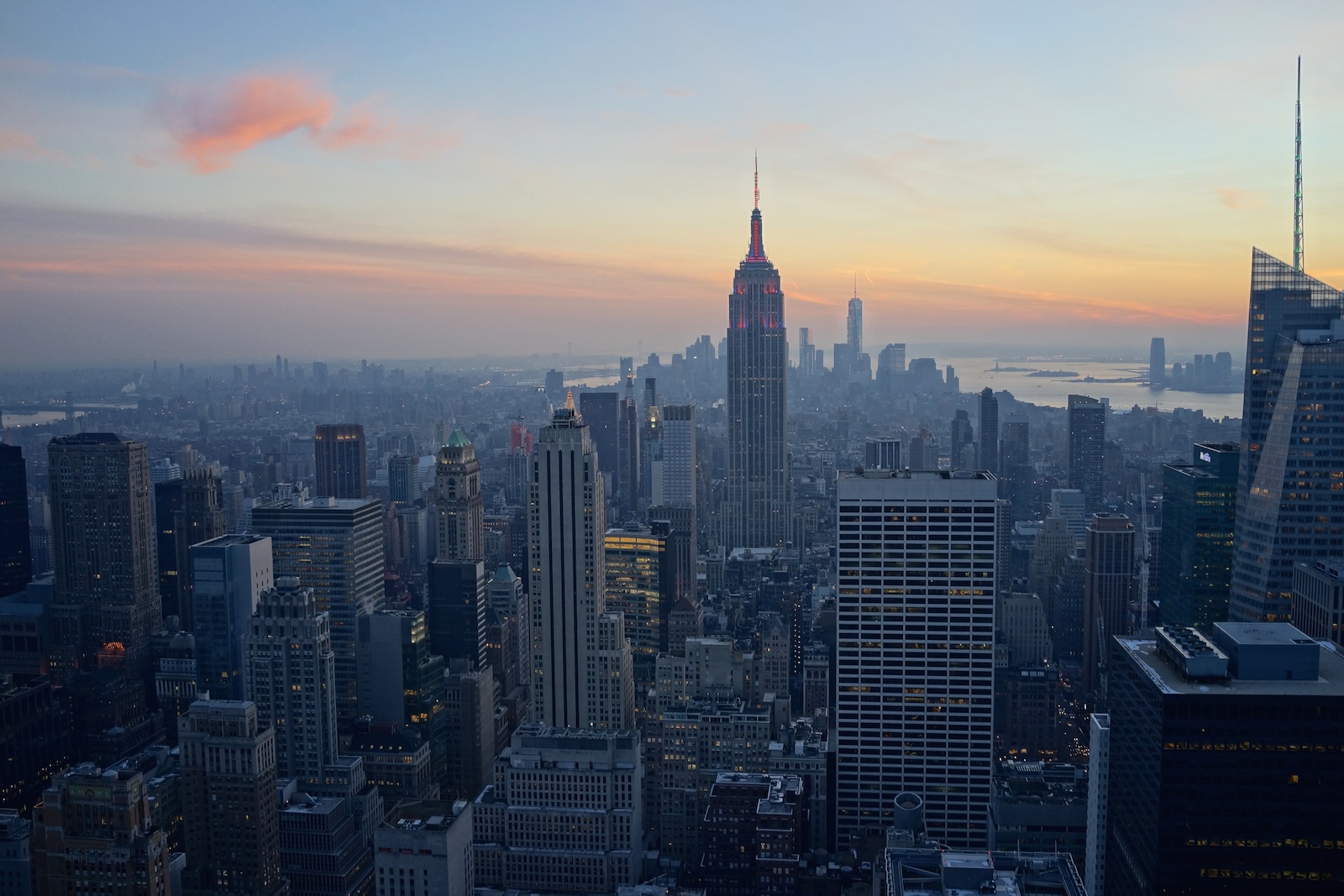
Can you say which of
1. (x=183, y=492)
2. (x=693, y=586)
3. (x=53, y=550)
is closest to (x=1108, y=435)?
(x=693, y=586)

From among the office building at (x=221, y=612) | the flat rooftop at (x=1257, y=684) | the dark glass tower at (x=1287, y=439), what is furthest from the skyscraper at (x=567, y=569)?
the flat rooftop at (x=1257, y=684)

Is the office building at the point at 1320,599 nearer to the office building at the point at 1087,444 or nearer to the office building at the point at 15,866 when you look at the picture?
the office building at the point at 15,866

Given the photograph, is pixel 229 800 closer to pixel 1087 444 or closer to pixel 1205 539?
pixel 1205 539

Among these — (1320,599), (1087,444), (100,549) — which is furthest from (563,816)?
(1087,444)

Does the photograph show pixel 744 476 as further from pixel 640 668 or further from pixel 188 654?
pixel 188 654

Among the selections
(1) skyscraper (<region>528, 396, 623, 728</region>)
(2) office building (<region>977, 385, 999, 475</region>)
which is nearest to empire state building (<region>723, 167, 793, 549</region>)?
(2) office building (<region>977, 385, 999, 475</region>)

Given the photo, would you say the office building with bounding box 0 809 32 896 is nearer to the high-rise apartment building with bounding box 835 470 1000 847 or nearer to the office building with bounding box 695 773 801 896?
the office building with bounding box 695 773 801 896
